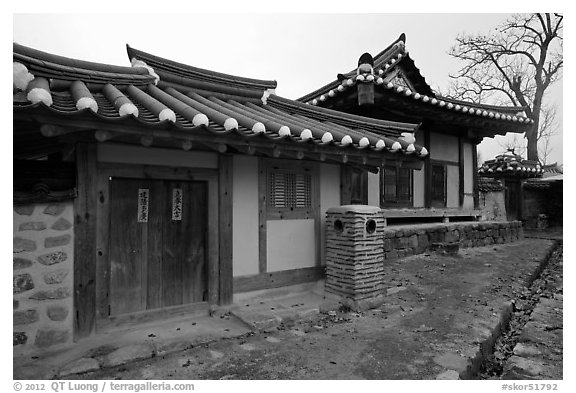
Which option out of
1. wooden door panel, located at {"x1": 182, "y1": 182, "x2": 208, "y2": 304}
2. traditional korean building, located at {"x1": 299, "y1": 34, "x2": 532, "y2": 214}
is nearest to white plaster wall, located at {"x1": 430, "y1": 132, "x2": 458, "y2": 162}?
traditional korean building, located at {"x1": 299, "y1": 34, "x2": 532, "y2": 214}

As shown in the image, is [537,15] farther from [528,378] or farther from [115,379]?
[115,379]

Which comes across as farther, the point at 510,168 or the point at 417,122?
the point at 510,168

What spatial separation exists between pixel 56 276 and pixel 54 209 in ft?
2.39

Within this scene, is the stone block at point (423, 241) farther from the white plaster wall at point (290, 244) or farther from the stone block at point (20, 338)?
the stone block at point (20, 338)

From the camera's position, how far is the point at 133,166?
446 centimetres

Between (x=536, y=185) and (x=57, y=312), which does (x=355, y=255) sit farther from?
(x=536, y=185)

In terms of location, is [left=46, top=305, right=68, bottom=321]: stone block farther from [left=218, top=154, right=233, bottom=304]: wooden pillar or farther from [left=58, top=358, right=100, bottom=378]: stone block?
[left=218, top=154, right=233, bottom=304]: wooden pillar

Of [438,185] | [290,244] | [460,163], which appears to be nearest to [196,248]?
[290,244]

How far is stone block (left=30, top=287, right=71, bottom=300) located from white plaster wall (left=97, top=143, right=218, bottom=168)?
152 centimetres

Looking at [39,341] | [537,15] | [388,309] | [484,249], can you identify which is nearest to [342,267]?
[388,309]

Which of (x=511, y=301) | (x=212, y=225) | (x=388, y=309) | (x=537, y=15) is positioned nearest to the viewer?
(x=212, y=225)

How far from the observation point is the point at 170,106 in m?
4.31

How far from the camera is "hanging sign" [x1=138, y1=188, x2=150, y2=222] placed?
15.2 feet

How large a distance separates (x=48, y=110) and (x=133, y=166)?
5.01 ft
